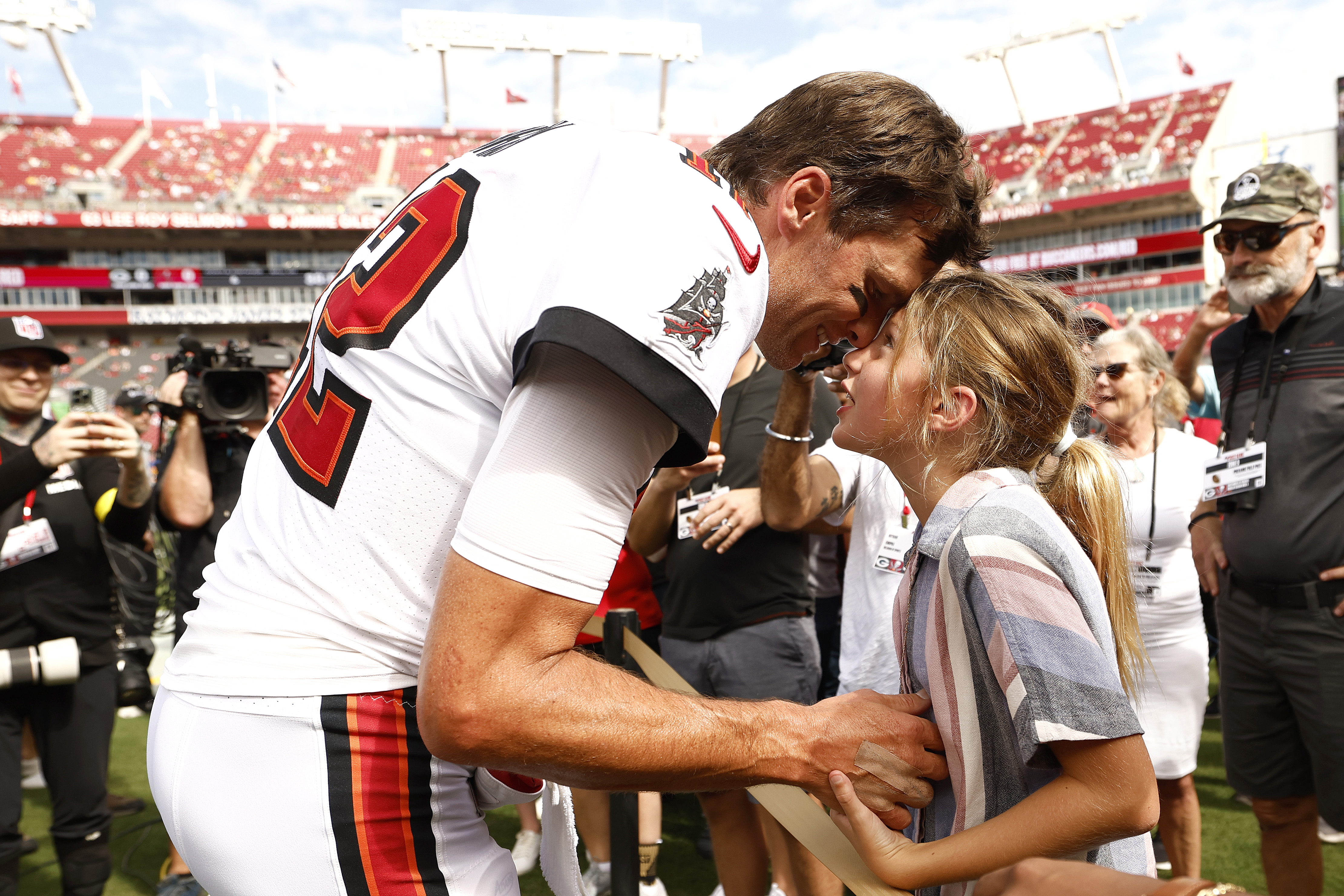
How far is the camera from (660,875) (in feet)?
13.4

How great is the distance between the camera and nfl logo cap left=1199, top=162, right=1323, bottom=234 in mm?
3400

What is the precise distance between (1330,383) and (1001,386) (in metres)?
2.29

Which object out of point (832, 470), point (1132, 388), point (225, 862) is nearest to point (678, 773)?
point (225, 862)

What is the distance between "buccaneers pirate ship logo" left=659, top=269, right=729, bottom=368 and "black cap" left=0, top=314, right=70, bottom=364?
3630mm

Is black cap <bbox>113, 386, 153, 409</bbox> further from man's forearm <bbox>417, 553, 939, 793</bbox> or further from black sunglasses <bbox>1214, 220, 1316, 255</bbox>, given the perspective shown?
black sunglasses <bbox>1214, 220, 1316, 255</bbox>

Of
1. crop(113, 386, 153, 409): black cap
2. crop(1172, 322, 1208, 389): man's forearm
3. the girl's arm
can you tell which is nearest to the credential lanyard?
crop(1172, 322, 1208, 389): man's forearm

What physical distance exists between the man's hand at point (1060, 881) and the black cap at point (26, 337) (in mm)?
4045

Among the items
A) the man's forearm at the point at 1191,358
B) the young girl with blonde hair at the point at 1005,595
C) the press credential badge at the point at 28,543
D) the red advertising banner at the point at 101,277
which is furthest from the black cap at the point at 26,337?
the red advertising banner at the point at 101,277

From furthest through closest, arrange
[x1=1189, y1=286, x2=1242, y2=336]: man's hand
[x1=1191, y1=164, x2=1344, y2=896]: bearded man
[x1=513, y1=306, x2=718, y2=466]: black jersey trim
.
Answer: [x1=1189, y1=286, x2=1242, y2=336]: man's hand < [x1=1191, y1=164, x2=1344, y2=896]: bearded man < [x1=513, y1=306, x2=718, y2=466]: black jersey trim

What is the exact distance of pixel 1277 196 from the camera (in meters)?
3.42

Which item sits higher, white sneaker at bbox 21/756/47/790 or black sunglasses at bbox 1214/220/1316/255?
black sunglasses at bbox 1214/220/1316/255

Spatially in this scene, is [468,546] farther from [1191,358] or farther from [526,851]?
[1191,358]

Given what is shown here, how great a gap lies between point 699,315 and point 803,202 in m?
0.63

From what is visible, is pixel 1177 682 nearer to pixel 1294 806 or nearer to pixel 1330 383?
pixel 1294 806
